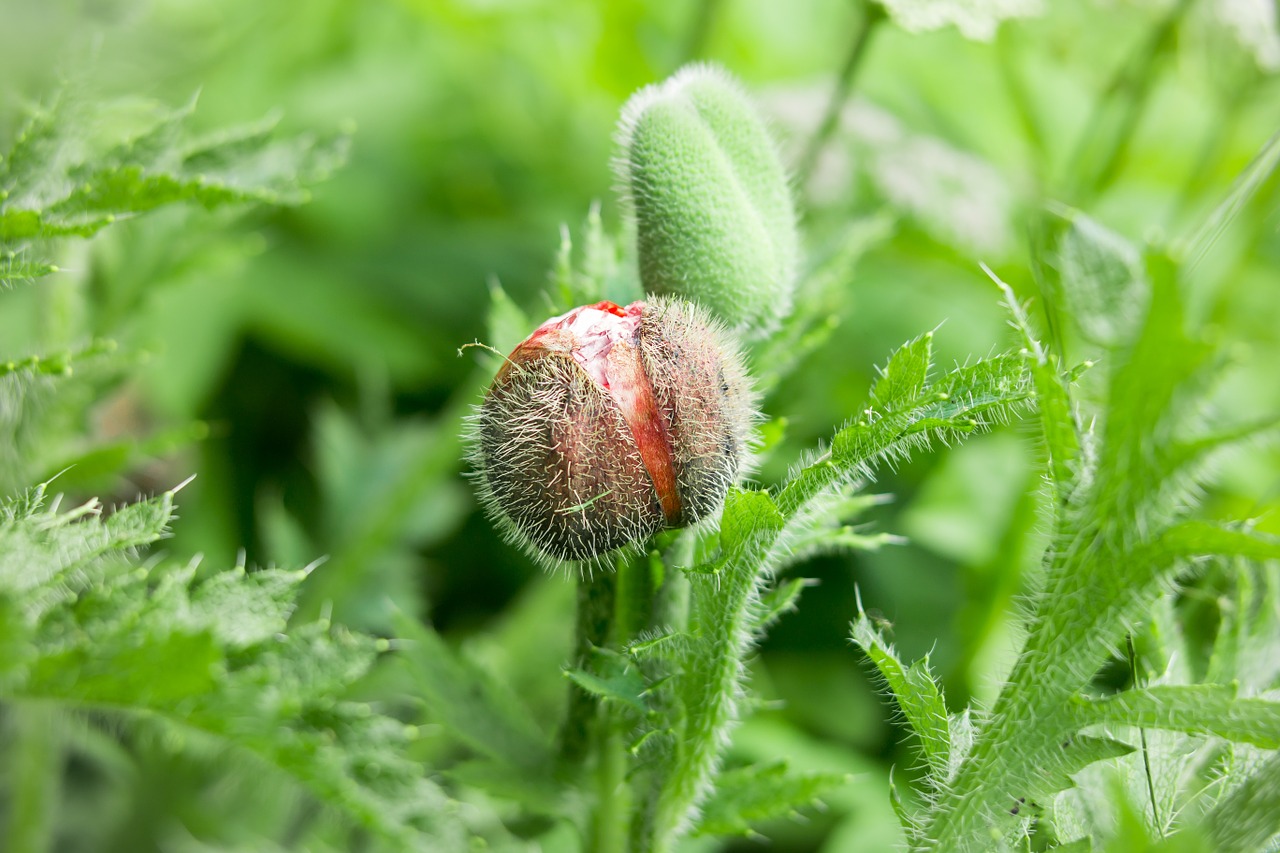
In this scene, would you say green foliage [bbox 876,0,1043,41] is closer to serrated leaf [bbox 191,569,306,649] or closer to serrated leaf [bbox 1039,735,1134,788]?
serrated leaf [bbox 1039,735,1134,788]

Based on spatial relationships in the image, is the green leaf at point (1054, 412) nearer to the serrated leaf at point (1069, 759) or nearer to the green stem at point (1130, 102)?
the serrated leaf at point (1069, 759)

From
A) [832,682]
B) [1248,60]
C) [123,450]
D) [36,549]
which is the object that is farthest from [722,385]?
[1248,60]

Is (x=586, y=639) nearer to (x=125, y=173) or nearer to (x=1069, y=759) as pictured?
(x=1069, y=759)

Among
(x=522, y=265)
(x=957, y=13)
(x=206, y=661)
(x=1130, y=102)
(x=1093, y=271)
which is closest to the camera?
(x=206, y=661)

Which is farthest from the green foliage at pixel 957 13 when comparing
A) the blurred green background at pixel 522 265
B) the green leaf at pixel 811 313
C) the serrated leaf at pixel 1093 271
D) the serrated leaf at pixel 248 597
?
the serrated leaf at pixel 248 597

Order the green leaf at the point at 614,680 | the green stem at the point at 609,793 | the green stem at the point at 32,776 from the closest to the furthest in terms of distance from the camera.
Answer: the green leaf at the point at 614,680, the green stem at the point at 609,793, the green stem at the point at 32,776

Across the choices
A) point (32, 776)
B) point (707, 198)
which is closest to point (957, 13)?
point (707, 198)
